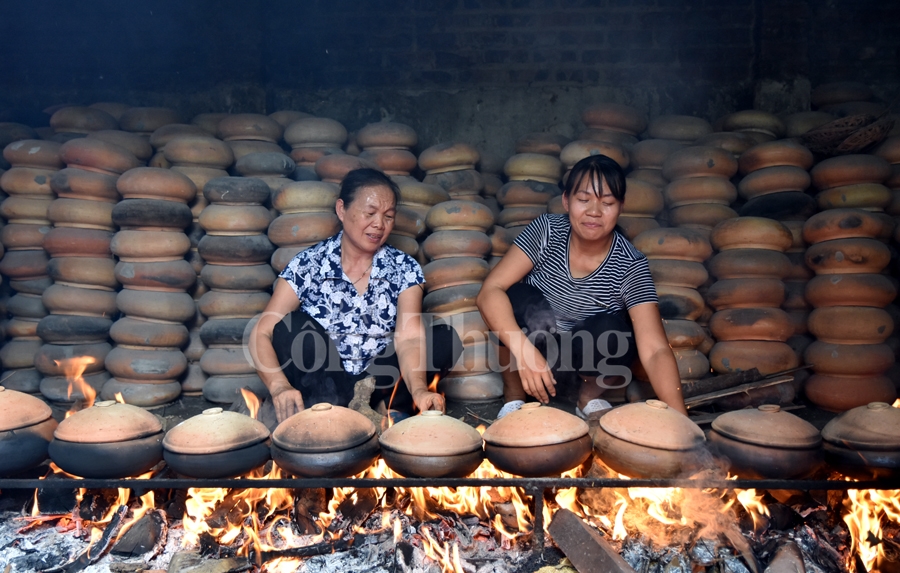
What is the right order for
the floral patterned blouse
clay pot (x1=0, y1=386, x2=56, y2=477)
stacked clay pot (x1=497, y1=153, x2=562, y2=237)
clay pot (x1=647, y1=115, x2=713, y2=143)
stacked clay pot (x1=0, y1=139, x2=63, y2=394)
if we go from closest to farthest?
1. clay pot (x1=0, y1=386, x2=56, y2=477)
2. the floral patterned blouse
3. stacked clay pot (x1=0, y1=139, x2=63, y2=394)
4. stacked clay pot (x1=497, y1=153, x2=562, y2=237)
5. clay pot (x1=647, y1=115, x2=713, y2=143)

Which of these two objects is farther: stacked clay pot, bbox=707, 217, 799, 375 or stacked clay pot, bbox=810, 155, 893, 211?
stacked clay pot, bbox=810, 155, 893, 211

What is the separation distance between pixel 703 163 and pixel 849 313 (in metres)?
1.17

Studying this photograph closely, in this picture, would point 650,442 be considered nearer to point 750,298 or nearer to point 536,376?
point 536,376

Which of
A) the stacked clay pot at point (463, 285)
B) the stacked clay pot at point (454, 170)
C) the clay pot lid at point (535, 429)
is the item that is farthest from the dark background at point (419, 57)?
the clay pot lid at point (535, 429)

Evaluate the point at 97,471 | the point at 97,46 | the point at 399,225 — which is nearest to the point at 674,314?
the point at 399,225

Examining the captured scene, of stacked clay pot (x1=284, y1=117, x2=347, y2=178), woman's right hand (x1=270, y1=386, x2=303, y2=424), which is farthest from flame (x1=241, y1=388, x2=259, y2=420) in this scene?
stacked clay pot (x1=284, y1=117, x2=347, y2=178)

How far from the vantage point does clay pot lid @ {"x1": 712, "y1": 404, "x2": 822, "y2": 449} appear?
2117 mm

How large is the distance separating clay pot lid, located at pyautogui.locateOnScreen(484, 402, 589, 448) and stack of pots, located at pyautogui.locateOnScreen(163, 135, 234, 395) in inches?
87.5

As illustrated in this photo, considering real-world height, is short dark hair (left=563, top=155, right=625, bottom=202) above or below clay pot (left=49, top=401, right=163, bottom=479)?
above

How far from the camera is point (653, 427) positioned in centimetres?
216

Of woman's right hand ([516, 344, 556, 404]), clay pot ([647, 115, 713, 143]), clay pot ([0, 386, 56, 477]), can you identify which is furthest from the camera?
clay pot ([647, 115, 713, 143])

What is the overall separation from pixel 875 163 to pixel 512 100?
7.88ft

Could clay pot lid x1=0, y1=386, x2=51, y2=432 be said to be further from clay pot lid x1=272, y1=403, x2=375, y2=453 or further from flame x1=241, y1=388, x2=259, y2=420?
clay pot lid x1=272, y1=403, x2=375, y2=453

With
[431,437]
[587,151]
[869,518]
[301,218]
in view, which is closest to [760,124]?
[587,151]
